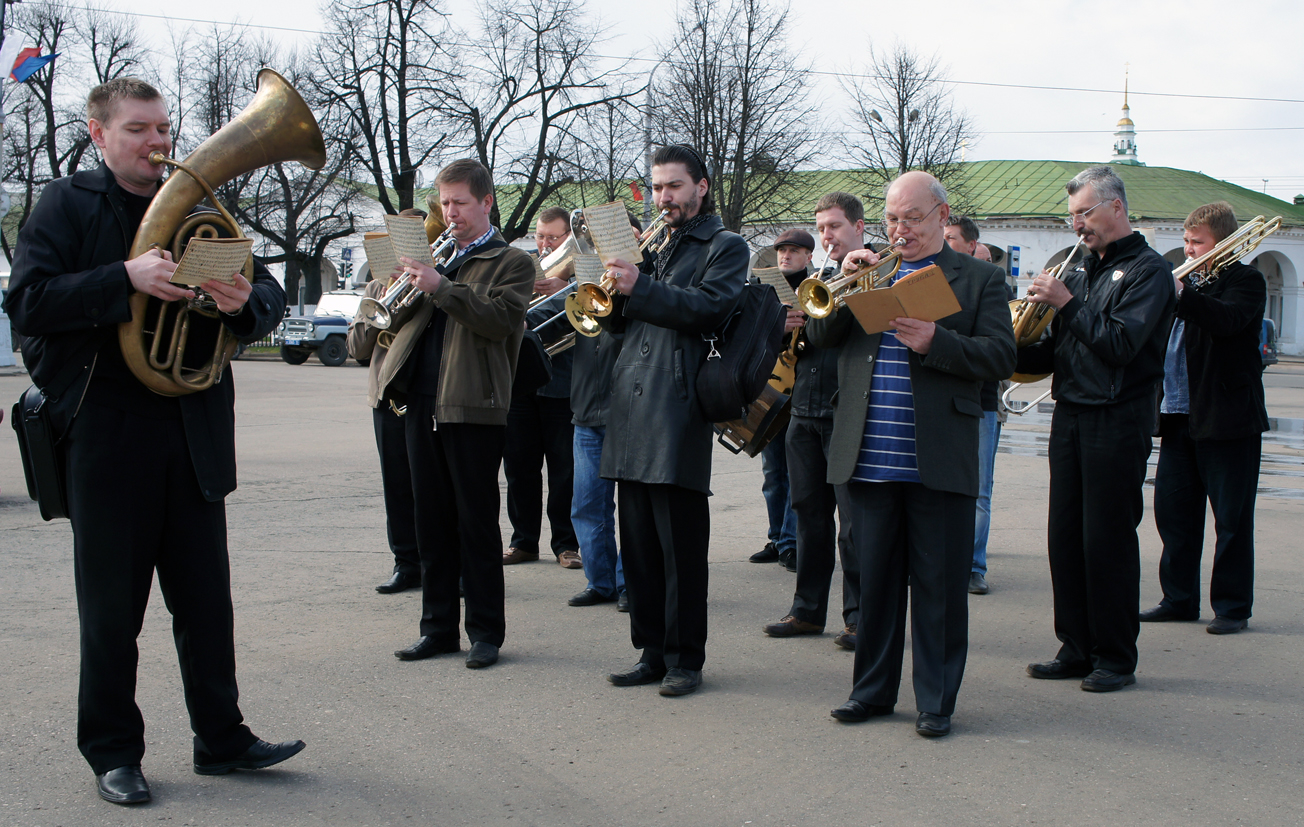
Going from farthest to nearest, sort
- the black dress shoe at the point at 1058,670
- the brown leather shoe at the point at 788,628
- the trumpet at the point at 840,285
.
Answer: the brown leather shoe at the point at 788,628 → the black dress shoe at the point at 1058,670 → the trumpet at the point at 840,285

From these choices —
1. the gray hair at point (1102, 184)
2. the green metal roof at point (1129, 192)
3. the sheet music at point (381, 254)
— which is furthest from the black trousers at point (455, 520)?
the green metal roof at point (1129, 192)

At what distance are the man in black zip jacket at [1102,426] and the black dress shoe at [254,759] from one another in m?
2.92

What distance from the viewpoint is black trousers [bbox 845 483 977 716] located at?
4082 mm

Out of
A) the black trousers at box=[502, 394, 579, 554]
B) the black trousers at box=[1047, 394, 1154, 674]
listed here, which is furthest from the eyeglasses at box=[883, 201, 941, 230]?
the black trousers at box=[502, 394, 579, 554]

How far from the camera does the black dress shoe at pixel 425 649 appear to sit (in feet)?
15.9

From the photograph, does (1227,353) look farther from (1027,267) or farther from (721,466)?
(1027,267)

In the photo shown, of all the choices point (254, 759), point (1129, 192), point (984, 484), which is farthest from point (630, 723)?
point (1129, 192)

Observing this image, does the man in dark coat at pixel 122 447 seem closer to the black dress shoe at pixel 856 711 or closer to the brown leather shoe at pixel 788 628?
the black dress shoe at pixel 856 711

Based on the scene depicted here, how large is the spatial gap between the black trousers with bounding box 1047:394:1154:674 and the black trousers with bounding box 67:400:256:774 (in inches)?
125

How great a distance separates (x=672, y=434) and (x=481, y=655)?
4.18ft

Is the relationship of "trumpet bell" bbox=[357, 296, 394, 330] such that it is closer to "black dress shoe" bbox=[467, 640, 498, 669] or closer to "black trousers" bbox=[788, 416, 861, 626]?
"black dress shoe" bbox=[467, 640, 498, 669]

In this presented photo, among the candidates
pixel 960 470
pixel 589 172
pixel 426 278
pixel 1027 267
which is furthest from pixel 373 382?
pixel 1027 267

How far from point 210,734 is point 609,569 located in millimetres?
2709

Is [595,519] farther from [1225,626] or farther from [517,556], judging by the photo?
[1225,626]
